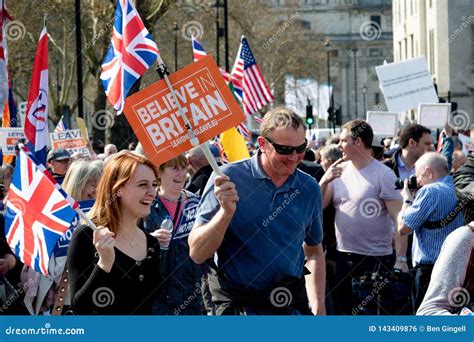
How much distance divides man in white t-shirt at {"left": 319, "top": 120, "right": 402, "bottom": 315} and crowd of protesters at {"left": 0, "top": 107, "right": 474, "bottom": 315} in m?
0.01

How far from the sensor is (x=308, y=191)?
224 inches

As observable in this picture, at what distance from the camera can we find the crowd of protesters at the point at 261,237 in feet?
17.1

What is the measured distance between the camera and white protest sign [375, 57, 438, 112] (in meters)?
20.6

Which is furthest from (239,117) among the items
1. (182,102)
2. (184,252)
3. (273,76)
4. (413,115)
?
(273,76)

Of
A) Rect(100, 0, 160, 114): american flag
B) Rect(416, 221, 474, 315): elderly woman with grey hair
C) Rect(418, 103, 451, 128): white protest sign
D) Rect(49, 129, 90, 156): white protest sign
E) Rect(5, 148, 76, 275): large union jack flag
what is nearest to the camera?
Rect(416, 221, 474, 315): elderly woman with grey hair

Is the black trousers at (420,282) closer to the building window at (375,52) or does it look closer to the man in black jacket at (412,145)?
the man in black jacket at (412,145)

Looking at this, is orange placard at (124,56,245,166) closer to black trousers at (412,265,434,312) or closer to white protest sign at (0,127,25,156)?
black trousers at (412,265,434,312)

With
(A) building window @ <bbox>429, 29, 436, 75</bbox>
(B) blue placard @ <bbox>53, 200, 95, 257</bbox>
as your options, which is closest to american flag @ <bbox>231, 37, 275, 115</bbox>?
(B) blue placard @ <bbox>53, 200, 95, 257</bbox>

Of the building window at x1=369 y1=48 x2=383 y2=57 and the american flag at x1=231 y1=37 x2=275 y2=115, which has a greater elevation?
the american flag at x1=231 y1=37 x2=275 y2=115

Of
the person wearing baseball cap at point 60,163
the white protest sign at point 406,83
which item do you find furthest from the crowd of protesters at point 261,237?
the white protest sign at point 406,83

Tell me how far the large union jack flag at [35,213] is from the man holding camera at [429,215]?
139 inches

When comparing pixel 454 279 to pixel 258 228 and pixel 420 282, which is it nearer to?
pixel 258 228

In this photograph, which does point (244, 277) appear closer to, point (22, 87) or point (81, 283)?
point (81, 283)

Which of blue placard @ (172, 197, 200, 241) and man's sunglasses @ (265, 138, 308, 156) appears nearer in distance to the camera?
man's sunglasses @ (265, 138, 308, 156)
